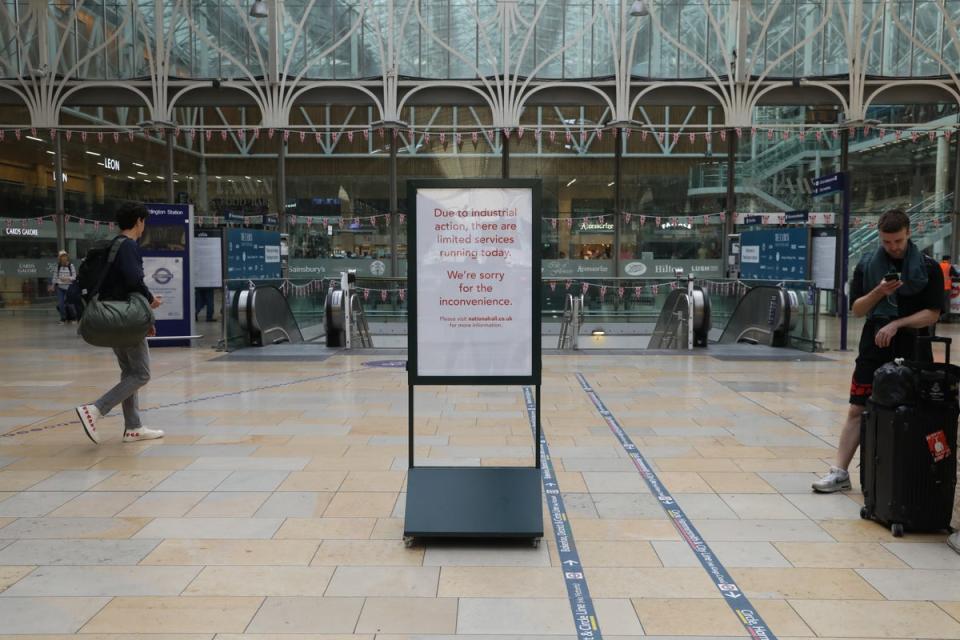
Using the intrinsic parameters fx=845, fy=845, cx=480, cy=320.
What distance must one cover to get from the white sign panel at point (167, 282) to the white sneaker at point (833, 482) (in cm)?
1113

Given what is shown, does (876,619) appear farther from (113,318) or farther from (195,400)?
(195,400)

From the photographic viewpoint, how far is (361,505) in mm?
5180

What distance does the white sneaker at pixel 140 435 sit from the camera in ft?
22.6

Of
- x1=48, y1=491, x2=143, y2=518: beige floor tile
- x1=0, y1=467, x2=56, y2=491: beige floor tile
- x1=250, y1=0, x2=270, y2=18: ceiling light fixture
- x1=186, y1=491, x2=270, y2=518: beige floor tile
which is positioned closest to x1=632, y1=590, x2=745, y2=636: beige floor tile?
x1=186, y1=491, x2=270, y2=518: beige floor tile

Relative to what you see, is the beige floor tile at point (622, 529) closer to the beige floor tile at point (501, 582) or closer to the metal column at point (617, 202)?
the beige floor tile at point (501, 582)

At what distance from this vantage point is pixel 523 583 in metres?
3.95

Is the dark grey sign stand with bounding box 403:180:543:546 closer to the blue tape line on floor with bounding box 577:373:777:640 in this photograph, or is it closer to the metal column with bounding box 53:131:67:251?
the blue tape line on floor with bounding box 577:373:777:640

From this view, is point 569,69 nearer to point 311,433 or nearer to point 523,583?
point 311,433

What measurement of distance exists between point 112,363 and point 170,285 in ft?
7.55

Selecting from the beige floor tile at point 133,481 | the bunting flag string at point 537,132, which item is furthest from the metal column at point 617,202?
the beige floor tile at point 133,481

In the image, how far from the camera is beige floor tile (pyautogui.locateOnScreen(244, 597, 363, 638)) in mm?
3453

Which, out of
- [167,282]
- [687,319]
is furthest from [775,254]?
[167,282]

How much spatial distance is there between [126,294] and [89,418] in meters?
1.02

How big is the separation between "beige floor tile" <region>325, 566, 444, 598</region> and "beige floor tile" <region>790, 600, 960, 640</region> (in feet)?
5.33
